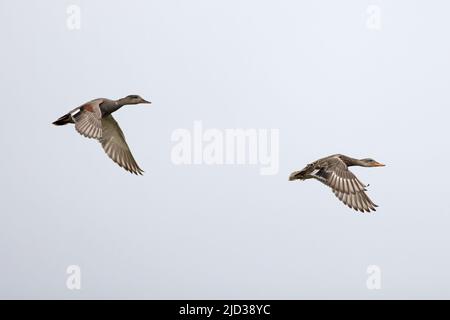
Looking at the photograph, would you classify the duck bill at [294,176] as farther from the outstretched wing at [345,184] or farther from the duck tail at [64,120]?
the duck tail at [64,120]

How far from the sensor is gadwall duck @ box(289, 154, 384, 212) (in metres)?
13.2

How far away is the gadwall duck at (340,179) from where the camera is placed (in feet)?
43.3

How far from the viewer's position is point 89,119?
13.5 m

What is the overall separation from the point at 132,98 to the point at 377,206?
163 inches

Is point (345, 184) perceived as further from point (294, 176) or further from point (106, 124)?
point (106, 124)

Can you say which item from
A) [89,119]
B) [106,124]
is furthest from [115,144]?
[89,119]

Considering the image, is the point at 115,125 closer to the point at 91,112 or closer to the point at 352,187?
the point at 91,112

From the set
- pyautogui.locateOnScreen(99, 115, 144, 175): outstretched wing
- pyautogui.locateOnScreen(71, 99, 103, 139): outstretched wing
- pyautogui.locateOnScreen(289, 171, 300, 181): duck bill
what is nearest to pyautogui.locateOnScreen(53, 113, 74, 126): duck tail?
pyautogui.locateOnScreen(71, 99, 103, 139): outstretched wing

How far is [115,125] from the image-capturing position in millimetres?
14781

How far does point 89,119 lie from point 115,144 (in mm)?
1322

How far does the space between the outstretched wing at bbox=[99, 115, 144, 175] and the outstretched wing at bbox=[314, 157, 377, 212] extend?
3.03 meters

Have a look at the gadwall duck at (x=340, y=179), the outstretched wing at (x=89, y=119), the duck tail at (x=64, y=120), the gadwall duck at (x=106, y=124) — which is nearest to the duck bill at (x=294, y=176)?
the gadwall duck at (x=340, y=179)

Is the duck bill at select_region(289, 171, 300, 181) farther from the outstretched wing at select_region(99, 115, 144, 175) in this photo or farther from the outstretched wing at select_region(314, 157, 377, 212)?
the outstretched wing at select_region(99, 115, 144, 175)
